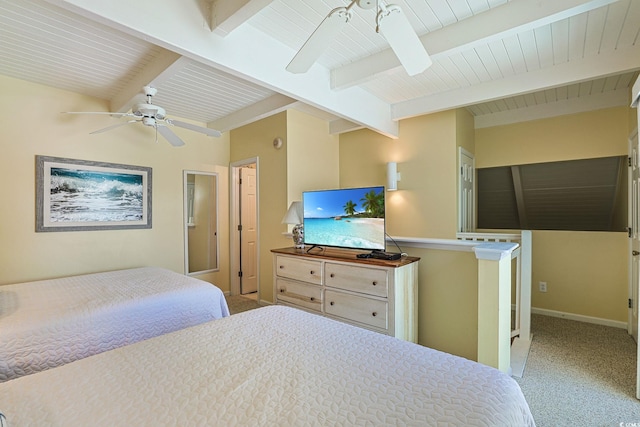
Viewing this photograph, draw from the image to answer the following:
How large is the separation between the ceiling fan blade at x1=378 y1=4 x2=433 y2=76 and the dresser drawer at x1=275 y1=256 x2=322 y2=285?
176 centimetres

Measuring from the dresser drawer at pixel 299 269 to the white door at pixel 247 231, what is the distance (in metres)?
1.59

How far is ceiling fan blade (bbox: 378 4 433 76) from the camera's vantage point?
1.34 m

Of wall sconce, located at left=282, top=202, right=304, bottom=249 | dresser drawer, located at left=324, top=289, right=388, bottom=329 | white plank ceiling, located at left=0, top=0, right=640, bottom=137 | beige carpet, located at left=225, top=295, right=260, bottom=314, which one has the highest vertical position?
white plank ceiling, located at left=0, top=0, right=640, bottom=137

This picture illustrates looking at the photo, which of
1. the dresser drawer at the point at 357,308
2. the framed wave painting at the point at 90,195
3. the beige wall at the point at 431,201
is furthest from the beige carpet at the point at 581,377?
the framed wave painting at the point at 90,195

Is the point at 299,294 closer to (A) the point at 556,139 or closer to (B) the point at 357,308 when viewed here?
(B) the point at 357,308

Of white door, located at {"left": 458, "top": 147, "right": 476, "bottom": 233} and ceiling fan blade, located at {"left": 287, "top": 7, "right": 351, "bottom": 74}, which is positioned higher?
ceiling fan blade, located at {"left": 287, "top": 7, "right": 351, "bottom": 74}

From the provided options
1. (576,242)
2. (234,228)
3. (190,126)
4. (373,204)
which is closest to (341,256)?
(373,204)

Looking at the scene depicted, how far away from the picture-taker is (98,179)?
3.33m

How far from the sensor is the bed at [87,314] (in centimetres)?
161

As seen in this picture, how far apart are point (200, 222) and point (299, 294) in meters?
2.14

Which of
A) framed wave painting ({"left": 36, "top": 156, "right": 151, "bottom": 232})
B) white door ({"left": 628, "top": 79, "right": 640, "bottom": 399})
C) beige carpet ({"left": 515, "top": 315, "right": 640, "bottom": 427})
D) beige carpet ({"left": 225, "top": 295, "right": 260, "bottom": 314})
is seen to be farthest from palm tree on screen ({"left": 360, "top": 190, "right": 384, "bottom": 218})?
framed wave painting ({"left": 36, "top": 156, "right": 151, "bottom": 232})

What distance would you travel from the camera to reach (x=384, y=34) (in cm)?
144

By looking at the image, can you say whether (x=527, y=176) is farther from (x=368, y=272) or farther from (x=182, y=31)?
(x=182, y=31)

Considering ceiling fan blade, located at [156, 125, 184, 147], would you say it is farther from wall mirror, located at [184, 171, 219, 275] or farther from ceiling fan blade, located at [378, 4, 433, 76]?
ceiling fan blade, located at [378, 4, 433, 76]
